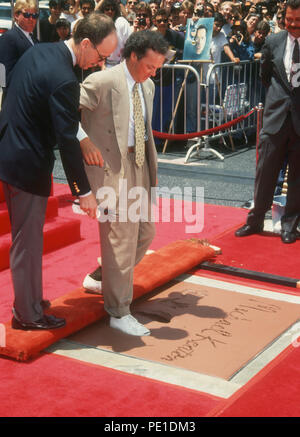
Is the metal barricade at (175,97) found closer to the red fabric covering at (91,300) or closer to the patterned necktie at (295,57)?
the patterned necktie at (295,57)

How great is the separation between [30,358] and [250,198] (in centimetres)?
427

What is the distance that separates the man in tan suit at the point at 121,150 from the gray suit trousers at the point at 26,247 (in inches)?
15.3

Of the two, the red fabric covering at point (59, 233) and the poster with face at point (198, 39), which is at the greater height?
the poster with face at point (198, 39)

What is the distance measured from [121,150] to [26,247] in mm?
767

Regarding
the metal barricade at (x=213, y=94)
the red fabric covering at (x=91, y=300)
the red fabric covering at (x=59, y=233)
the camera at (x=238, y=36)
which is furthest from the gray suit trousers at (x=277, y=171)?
the camera at (x=238, y=36)

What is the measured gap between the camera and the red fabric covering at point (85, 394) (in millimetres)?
3211

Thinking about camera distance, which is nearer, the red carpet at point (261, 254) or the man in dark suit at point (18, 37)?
the red carpet at point (261, 254)

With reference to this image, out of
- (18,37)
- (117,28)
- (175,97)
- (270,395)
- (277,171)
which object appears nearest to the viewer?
(270,395)

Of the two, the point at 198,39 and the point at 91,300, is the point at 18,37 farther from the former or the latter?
the point at 198,39

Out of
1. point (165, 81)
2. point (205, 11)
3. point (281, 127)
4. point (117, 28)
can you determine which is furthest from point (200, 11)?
point (281, 127)

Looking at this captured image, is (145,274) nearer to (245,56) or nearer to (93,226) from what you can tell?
(93,226)

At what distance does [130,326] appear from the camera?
13.6ft

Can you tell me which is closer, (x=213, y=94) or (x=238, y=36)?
(x=213, y=94)
